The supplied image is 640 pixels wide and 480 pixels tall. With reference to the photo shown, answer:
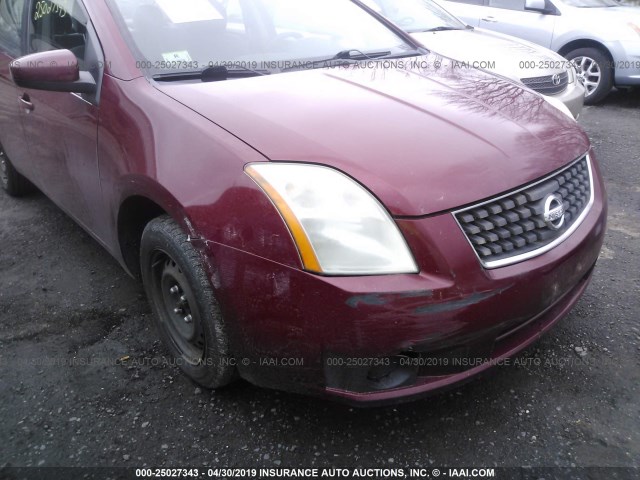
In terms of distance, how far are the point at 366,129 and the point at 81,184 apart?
1.49 meters

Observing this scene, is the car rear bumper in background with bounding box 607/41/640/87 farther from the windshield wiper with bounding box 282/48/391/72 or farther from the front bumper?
the front bumper

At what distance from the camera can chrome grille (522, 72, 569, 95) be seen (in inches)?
184

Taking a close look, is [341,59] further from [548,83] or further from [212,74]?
[548,83]

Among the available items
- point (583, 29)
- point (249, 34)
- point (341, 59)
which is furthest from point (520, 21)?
point (249, 34)

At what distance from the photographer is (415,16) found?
17.3 ft

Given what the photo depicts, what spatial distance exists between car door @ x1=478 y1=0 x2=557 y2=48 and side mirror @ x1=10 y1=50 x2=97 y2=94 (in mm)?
5748

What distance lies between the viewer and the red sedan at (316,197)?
168 cm

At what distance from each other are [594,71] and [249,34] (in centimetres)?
547

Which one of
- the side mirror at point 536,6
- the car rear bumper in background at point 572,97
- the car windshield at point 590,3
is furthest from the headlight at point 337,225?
the car windshield at point 590,3

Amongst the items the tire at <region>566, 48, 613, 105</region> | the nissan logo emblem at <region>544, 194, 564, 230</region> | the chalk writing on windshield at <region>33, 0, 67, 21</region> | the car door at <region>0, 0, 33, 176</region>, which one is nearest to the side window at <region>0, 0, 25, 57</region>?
the car door at <region>0, 0, 33, 176</region>

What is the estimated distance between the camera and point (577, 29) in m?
6.57

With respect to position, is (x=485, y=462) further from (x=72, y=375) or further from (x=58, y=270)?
(x=58, y=270)

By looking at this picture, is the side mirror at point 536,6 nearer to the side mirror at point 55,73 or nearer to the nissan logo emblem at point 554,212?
the nissan logo emblem at point 554,212

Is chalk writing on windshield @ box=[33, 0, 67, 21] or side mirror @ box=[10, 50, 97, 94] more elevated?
chalk writing on windshield @ box=[33, 0, 67, 21]
